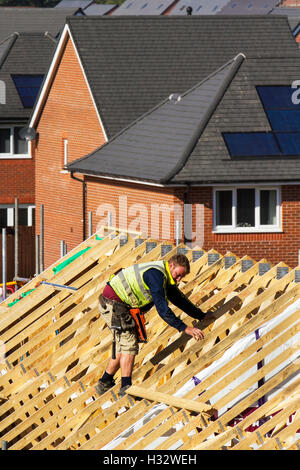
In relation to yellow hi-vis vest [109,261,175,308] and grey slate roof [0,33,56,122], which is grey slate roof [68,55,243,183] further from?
yellow hi-vis vest [109,261,175,308]

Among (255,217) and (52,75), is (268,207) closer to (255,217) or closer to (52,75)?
(255,217)

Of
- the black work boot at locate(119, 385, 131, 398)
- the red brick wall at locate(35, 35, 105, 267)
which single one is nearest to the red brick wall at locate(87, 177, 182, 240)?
the red brick wall at locate(35, 35, 105, 267)

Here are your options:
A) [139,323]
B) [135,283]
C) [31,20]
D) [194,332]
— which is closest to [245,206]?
[139,323]

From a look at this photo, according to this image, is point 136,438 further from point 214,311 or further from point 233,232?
point 233,232

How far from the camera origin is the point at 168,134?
30688 mm

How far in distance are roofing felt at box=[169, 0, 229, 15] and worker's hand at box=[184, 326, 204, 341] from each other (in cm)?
6536

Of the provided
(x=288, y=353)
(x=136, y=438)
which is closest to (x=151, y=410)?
(x=136, y=438)

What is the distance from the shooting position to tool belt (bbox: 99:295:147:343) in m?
15.9

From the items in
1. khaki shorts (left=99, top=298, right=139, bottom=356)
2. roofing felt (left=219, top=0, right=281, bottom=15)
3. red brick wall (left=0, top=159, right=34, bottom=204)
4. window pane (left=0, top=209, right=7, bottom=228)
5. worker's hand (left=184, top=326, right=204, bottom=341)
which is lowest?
khaki shorts (left=99, top=298, right=139, bottom=356)

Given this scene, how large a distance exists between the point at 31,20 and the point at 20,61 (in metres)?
9.79

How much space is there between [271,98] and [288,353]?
654 inches

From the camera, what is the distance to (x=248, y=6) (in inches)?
3068
